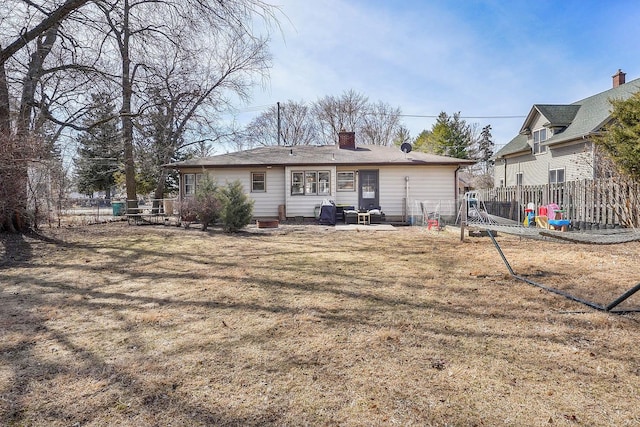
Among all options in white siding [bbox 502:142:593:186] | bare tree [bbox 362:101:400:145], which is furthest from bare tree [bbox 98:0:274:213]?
bare tree [bbox 362:101:400:145]

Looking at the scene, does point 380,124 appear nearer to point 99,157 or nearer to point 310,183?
point 310,183

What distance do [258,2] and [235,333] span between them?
18.9 feet

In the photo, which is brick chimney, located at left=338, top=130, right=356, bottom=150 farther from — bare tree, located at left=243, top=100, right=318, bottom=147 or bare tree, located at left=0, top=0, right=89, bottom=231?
bare tree, located at left=243, top=100, right=318, bottom=147

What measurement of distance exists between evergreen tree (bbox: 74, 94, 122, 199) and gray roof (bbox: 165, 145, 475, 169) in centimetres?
413

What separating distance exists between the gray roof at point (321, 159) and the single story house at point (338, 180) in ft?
0.14

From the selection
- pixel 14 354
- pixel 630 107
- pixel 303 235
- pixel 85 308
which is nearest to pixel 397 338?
pixel 14 354

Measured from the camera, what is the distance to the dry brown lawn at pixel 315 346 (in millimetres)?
2039

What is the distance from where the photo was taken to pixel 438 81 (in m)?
22.2

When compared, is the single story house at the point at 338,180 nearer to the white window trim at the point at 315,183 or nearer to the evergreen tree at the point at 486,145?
the white window trim at the point at 315,183

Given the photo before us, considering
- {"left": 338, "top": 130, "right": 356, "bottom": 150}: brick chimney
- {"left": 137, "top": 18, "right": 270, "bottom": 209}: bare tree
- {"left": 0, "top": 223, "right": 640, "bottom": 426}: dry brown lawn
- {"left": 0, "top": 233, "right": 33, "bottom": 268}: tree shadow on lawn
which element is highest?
{"left": 137, "top": 18, "right": 270, "bottom": 209}: bare tree

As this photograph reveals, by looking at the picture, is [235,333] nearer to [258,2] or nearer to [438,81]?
[258,2]

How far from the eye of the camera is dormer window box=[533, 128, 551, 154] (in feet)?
62.7

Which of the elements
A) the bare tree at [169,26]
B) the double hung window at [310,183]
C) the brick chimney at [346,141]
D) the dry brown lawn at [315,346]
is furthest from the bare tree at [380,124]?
the dry brown lawn at [315,346]

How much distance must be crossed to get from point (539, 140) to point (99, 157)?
28.3 metres
